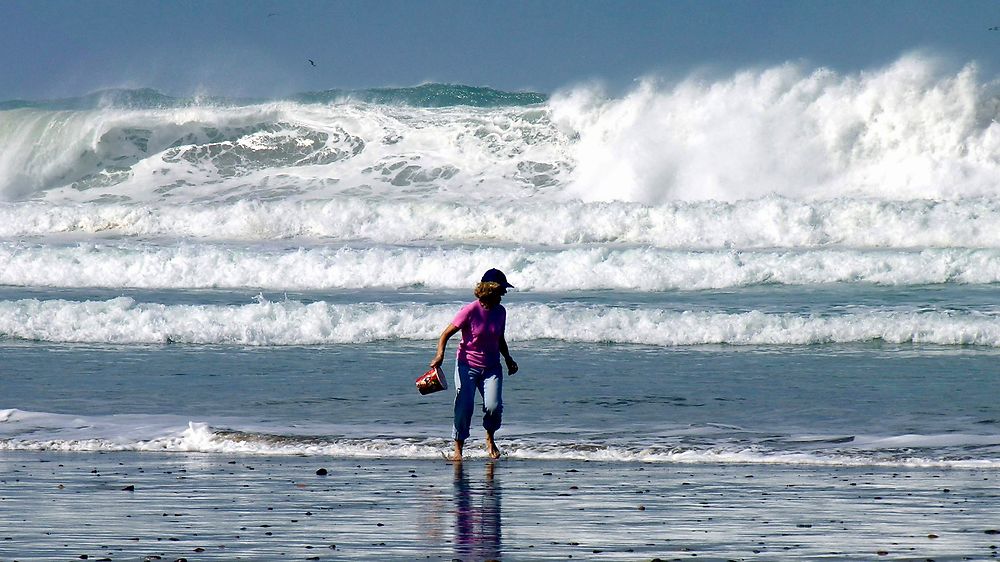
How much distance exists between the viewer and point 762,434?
31.6 ft

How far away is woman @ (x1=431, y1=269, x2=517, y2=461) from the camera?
8.85 m

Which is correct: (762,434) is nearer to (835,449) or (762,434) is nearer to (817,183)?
(835,449)

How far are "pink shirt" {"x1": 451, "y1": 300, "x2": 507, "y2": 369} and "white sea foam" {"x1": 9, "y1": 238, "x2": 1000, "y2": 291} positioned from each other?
10.6 metres

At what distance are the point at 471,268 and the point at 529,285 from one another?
1.30 metres

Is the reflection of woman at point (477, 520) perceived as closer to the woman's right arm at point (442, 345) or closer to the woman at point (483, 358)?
the woman at point (483, 358)

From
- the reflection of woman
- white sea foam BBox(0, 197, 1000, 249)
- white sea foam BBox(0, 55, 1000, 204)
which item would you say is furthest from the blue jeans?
white sea foam BBox(0, 55, 1000, 204)

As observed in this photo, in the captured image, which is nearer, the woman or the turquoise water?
the woman

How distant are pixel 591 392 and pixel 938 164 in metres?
20.7

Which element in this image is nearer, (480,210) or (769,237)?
(769,237)

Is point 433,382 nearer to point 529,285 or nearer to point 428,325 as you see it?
point 428,325

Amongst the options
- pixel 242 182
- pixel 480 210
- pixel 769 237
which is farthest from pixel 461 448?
pixel 242 182

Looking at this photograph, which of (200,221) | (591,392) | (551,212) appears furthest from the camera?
(200,221)

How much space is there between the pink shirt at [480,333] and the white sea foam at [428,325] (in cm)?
629

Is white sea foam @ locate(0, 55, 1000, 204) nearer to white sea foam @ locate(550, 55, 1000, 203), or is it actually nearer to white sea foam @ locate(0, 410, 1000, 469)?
white sea foam @ locate(550, 55, 1000, 203)
